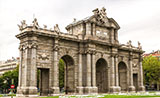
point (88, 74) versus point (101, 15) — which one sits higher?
point (101, 15)

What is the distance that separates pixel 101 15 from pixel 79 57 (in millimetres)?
9684

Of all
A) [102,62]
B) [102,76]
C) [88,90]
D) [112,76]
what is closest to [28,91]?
[88,90]

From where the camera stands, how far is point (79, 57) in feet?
132

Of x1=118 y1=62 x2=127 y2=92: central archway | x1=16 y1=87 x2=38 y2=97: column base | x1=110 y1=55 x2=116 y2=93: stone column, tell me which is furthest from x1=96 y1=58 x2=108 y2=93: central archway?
x1=16 y1=87 x2=38 y2=97: column base

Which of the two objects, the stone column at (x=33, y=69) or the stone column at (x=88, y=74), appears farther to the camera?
the stone column at (x=88, y=74)

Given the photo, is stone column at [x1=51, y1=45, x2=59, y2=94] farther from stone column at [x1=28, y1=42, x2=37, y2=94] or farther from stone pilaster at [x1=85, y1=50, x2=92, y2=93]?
stone pilaster at [x1=85, y1=50, x2=92, y2=93]

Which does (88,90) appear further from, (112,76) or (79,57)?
(112,76)

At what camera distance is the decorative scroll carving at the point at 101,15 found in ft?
141

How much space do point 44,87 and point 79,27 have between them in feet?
42.4

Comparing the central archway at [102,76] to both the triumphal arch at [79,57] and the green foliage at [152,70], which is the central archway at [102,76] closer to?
the triumphal arch at [79,57]

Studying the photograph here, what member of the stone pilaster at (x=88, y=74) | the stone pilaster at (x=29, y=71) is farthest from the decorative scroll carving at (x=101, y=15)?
the stone pilaster at (x=29, y=71)

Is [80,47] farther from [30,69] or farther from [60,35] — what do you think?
[30,69]

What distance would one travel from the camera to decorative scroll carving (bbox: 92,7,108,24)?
4288cm

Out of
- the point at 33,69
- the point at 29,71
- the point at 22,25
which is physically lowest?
the point at 29,71
